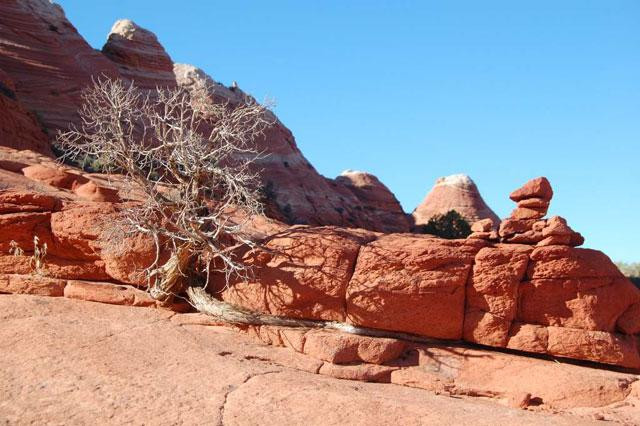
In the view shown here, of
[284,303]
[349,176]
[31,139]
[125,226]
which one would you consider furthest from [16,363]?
[349,176]

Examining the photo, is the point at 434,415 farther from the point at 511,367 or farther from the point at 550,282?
the point at 550,282

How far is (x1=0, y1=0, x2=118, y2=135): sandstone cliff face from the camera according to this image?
23747 mm

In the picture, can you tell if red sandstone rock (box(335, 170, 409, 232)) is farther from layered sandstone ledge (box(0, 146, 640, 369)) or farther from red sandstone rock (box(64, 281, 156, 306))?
red sandstone rock (box(64, 281, 156, 306))

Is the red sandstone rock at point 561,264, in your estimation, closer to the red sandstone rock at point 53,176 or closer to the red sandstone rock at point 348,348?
the red sandstone rock at point 348,348

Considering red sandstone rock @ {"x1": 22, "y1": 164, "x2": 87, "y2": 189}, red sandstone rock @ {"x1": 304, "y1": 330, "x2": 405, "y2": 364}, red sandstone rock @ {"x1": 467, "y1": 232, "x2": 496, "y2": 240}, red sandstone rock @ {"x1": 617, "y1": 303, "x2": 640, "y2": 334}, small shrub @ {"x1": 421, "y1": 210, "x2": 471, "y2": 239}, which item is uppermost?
small shrub @ {"x1": 421, "y1": 210, "x2": 471, "y2": 239}

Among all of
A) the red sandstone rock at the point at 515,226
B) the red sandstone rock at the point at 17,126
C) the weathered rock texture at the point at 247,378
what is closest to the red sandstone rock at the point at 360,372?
the weathered rock texture at the point at 247,378

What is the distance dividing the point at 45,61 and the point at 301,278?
1980 cm

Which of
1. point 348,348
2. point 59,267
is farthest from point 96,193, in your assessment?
point 348,348

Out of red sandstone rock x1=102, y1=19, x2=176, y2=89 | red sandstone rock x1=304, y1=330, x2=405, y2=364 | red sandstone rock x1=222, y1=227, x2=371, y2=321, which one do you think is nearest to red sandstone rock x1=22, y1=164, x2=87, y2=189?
Result: red sandstone rock x1=222, y1=227, x2=371, y2=321

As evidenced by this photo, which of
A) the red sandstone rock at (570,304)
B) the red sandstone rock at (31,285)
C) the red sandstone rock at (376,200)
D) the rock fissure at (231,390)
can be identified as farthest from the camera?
the red sandstone rock at (376,200)

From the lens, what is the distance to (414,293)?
10086 millimetres

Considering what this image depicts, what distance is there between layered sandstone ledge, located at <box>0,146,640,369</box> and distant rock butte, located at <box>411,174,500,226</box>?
2923 cm

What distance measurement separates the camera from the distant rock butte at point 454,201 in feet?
132

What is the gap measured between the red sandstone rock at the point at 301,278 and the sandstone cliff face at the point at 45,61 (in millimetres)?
14693
